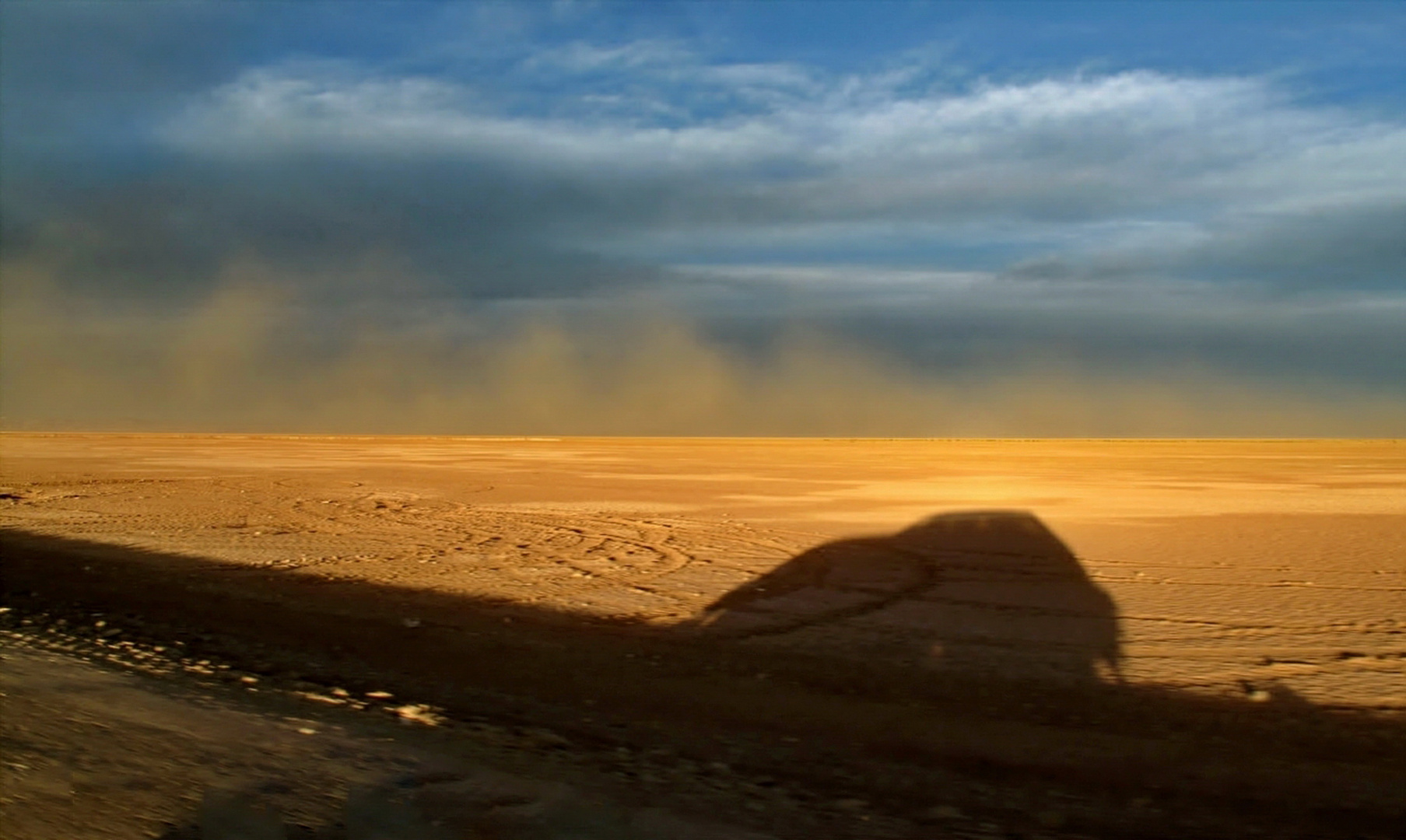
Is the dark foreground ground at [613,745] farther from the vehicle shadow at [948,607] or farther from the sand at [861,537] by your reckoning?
the sand at [861,537]

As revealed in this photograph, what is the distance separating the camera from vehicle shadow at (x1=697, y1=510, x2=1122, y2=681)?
897cm

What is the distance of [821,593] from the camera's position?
460 inches

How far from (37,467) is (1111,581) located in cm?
3711

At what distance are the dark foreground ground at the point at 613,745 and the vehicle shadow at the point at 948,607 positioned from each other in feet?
2.43

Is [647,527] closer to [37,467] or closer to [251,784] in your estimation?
[251,784]

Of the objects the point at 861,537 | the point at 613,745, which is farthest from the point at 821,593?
the point at 613,745

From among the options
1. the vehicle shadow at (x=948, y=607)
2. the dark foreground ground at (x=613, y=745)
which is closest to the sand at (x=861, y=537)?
the vehicle shadow at (x=948, y=607)

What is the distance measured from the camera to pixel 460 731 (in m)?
6.44

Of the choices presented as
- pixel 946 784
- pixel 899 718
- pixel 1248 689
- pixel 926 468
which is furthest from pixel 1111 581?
pixel 926 468

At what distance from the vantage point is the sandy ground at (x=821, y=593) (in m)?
7.53

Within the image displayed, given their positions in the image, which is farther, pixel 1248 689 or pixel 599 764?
pixel 1248 689

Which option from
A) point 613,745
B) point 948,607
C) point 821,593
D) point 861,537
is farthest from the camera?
A: point 861,537

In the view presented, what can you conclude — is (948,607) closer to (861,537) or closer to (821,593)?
(821,593)

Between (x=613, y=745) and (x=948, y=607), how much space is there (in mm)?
5709
